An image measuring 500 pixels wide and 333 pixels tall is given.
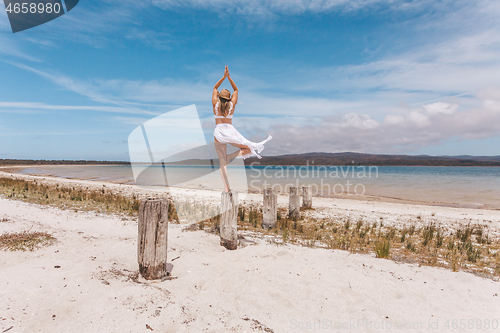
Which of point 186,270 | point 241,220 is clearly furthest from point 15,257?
point 241,220

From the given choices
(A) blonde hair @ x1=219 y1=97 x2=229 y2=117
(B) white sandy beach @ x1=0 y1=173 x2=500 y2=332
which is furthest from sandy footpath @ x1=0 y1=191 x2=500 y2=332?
(A) blonde hair @ x1=219 y1=97 x2=229 y2=117

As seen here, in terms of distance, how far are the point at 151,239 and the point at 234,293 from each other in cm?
143

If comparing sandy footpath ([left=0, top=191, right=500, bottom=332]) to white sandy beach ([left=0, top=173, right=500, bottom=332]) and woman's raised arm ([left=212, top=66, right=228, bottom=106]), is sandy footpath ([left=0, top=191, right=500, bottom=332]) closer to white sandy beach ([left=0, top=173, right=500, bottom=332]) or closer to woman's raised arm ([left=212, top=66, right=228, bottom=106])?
white sandy beach ([left=0, top=173, right=500, bottom=332])

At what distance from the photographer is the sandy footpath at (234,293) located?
2.86 m

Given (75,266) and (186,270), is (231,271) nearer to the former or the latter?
(186,270)

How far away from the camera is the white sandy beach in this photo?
2861 mm

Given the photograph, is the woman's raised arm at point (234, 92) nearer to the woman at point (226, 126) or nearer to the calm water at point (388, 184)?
the woman at point (226, 126)

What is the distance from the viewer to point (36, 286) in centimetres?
328

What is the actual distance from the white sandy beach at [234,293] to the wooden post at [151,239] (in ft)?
0.60

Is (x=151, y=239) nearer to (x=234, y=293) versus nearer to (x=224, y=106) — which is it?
(x=234, y=293)

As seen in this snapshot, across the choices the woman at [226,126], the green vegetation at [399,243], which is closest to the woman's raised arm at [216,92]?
the woman at [226,126]

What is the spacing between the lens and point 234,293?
353 centimetres

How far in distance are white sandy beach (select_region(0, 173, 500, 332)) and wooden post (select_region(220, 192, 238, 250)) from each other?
0.21 metres

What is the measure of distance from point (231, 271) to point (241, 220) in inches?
178
